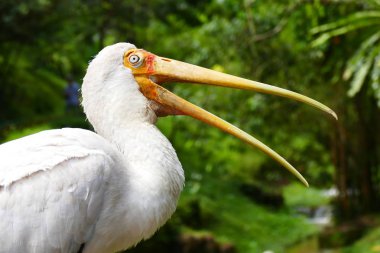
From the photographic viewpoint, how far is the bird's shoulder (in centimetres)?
377

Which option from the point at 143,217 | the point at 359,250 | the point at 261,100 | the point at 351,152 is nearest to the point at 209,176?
the point at 351,152

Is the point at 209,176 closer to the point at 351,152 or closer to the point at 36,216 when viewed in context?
the point at 351,152

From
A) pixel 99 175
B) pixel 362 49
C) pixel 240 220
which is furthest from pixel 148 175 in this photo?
pixel 240 220

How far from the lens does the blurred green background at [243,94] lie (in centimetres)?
1326

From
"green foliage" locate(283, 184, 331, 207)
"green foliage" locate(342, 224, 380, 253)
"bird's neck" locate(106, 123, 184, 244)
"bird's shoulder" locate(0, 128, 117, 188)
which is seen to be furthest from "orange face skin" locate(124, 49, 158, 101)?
"green foliage" locate(283, 184, 331, 207)

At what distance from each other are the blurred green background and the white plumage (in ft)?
24.4

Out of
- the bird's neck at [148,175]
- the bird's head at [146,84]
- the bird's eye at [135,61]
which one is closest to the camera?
the bird's neck at [148,175]

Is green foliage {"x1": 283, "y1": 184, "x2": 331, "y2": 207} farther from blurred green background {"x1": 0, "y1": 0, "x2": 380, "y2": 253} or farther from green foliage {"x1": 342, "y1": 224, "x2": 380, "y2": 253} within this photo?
green foliage {"x1": 342, "y1": 224, "x2": 380, "y2": 253}

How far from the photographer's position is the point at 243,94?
55.2ft

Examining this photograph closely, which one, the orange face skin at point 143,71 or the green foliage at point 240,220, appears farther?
the green foliage at point 240,220

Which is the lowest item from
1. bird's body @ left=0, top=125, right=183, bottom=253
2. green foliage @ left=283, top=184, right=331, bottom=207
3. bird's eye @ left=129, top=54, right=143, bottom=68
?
green foliage @ left=283, top=184, right=331, bottom=207

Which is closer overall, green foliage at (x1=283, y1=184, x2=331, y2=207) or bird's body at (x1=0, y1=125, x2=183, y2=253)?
bird's body at (x1=0, y1=125, x2=183, y2=253)

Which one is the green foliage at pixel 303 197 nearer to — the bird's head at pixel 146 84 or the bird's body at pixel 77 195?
the bird's head at pixel 146 84

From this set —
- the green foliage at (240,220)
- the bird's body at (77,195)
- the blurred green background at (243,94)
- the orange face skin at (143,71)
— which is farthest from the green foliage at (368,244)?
the bird's body at (77,195)
